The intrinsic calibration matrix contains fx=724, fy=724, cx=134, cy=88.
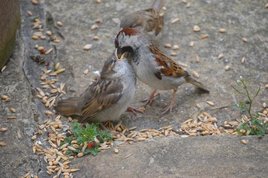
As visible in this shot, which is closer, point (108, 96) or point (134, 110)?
point (108, 96)

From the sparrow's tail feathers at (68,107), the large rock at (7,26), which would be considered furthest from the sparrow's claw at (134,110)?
the large rock at (7,26)

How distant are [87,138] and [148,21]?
1873 millimetres

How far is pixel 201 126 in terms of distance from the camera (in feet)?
21.1

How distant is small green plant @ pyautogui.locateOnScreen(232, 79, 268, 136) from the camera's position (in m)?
6.09

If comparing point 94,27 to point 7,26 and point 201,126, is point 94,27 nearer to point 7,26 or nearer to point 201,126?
point 7,26

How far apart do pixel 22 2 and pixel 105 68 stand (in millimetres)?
1935

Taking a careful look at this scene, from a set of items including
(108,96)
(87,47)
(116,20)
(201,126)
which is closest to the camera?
(108,96)

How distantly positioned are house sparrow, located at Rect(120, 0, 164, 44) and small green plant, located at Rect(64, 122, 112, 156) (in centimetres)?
155

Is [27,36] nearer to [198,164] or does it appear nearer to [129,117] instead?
[129,117]

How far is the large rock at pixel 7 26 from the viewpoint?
6645 mm

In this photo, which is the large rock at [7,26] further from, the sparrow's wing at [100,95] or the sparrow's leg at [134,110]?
the sparrow's leg at [134,110]

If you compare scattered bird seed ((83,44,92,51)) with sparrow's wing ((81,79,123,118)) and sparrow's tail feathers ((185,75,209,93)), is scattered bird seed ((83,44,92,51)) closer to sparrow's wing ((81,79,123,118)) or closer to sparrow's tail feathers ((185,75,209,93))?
sparrow's wing ((81,79,123,118))

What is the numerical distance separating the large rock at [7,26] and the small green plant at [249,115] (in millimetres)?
2177

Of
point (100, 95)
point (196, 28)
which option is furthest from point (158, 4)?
point (100, 95)
